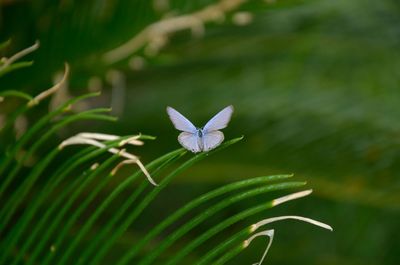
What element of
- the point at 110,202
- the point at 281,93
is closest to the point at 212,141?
the point at 110,202

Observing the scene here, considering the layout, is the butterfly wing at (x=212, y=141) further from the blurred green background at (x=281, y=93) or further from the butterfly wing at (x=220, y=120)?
the blurred green background at (x=281, y=93)

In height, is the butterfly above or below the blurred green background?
below

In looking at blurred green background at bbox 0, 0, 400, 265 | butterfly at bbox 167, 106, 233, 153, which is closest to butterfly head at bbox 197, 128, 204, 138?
butterfly at bbox 167, 106, 233, 153

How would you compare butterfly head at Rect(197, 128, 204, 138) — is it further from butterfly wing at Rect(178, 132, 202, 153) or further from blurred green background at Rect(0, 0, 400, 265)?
blurred green background at Rect(0, 0, 400, 265)

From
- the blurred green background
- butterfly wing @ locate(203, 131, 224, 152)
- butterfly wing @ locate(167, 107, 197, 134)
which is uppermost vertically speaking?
the blurred green background

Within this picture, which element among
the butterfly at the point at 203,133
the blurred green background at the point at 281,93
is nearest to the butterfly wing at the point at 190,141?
the butterfly at the point at 203,133

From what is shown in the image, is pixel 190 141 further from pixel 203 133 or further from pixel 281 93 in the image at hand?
pixel 281 93

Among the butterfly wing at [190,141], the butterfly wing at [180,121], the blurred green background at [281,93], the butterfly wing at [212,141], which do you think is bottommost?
the butterfly wing at [212,141]

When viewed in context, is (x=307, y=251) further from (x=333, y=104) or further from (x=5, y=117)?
(x=5, y=117)
